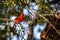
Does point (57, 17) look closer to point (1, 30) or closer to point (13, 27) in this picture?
point (13, 27)

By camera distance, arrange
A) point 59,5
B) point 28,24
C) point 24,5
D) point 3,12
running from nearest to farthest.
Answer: point 24,5 < point 28,24 < point 3,12 < point 59,5

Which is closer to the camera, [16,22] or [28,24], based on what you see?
[16,22]

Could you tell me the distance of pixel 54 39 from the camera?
2852 millimetres

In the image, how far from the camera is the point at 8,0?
268cm

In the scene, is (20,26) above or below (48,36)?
above

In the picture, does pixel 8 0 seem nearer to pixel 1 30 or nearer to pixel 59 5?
pixel 1 30

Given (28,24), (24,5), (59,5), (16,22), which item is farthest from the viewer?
(59,5)

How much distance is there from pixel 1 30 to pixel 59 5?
934 millimetres

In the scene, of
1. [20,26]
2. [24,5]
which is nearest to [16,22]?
[20,26]

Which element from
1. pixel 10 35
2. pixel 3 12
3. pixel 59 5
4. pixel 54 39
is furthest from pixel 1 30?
pixel 59 5

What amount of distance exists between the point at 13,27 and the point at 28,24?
1.00 ft

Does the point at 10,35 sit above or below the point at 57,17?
below

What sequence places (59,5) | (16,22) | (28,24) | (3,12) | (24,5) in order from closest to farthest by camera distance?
(16,22), (24,5), (28,24), (3,12), (59,5)

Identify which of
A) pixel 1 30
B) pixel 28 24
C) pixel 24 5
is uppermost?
pixel 24 5
